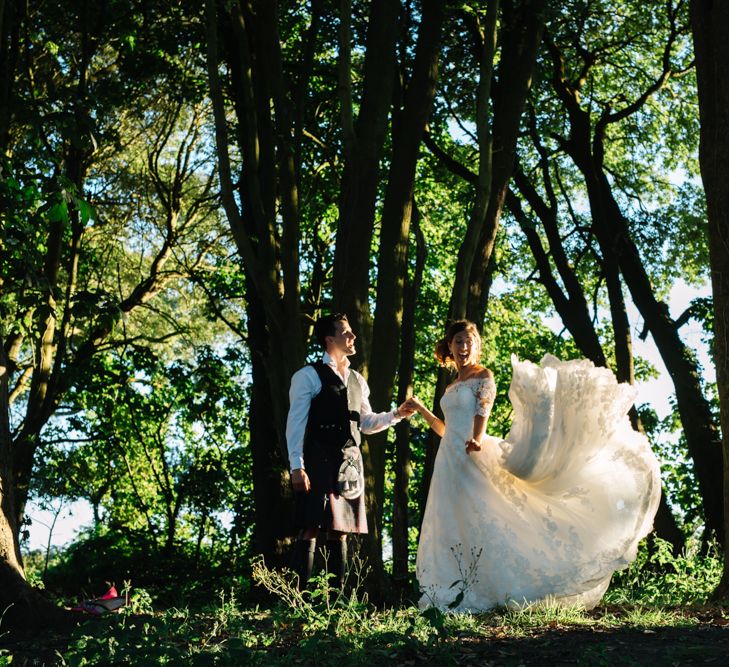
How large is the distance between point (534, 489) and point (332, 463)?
6.60 ft

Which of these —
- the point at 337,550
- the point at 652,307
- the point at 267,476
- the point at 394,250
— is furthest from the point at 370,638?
the point at 652,307

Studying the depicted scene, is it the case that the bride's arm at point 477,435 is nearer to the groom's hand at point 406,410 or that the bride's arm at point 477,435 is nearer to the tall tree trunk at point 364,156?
the groom's hand at point 406,410

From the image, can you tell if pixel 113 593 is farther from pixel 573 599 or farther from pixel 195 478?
pixel 195 478

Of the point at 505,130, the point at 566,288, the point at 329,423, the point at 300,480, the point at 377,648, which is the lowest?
the point at 377,648

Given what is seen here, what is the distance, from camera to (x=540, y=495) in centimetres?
873

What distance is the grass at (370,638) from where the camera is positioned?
5.62 meters

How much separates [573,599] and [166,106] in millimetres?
13064

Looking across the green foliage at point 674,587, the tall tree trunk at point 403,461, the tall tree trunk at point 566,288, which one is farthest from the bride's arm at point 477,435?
the tall tree trunk at point 566,288

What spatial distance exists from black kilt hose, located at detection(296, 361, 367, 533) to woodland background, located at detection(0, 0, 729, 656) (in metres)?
1.19

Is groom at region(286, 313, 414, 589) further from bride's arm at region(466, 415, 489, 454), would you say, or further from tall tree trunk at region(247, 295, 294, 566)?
tall tree trunk at region(247, 295, 294, 566)

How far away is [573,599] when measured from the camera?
27.4ft

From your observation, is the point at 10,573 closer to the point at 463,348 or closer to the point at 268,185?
the point at 463,348

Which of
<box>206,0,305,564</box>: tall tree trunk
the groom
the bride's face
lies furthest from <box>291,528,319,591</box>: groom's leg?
<box>206,0,305,564</box>: tall tree trunk

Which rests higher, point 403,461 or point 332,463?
point 403,461
